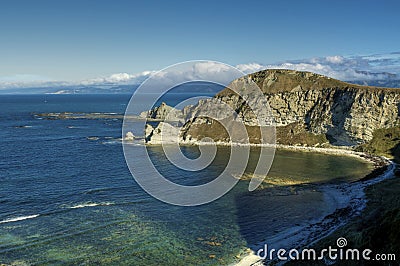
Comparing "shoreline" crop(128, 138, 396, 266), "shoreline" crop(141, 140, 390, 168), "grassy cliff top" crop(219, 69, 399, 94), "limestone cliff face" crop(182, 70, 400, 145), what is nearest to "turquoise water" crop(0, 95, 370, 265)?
"shoreline" crop(128, 138, 396, 266)

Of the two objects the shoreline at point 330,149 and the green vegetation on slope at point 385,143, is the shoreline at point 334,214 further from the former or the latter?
the green vegetation on slope at point 385,143

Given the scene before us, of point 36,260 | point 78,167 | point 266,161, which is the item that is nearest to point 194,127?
point 266,161

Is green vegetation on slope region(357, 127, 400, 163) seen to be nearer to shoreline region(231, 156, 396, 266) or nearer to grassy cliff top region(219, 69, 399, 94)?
grassy cliff top region(219, 69, 399, 94)

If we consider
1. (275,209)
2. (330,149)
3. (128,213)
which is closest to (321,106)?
(330,149)

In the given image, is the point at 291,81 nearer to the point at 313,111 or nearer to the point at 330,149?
the point at 313,111

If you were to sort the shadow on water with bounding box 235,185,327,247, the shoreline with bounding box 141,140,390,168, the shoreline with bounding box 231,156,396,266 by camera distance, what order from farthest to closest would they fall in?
the shoreline with bounding box 141,140,390,168 → the shadow on water with bounding box 235,185,327,247 → the shoreline with bounding box 231,156,396,266

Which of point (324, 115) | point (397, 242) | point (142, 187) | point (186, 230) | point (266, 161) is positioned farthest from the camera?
point (324, 115)

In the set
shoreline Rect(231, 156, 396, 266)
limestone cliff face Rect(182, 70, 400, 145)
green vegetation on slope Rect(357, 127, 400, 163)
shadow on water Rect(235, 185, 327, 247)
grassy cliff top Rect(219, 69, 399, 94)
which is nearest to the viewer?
shoreline Rect(231, 156, 396, 266)

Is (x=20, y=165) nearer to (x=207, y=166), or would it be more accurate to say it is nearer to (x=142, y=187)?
(x=142, y=187)
